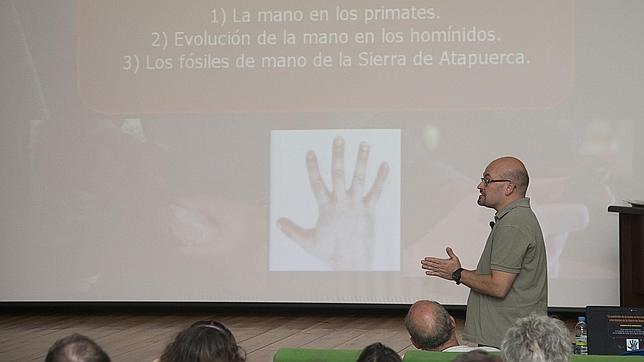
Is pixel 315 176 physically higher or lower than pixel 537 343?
higher

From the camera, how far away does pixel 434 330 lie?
4.04 meters

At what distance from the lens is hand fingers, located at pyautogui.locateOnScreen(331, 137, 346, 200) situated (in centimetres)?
798

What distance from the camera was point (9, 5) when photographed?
26.9 feet

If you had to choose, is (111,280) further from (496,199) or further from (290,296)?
(496,199)

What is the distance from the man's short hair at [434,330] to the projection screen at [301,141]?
3.88 metres

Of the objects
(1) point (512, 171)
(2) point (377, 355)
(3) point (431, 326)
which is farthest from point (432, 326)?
(2) point (377, 355)

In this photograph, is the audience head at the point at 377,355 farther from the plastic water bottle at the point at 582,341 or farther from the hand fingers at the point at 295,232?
the hand fingers at the point at 295,232

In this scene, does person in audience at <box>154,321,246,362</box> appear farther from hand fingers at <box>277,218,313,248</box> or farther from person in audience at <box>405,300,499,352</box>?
hand fingers at <box>277,218,313,248</box>

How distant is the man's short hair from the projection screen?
12.7 feet

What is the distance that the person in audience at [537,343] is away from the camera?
307 centimetres

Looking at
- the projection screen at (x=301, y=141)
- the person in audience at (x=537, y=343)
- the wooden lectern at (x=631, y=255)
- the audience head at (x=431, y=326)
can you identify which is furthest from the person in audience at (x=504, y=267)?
the projection screen at (x=301, y=141)

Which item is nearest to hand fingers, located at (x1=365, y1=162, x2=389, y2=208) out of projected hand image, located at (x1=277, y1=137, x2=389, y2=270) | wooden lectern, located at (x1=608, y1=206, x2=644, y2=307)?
projected hand image, located at (x1=277, y1=137, x2=389, y2=270)

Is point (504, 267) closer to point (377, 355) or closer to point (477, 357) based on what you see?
point (377, 355)

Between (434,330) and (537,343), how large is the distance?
0.98 m
